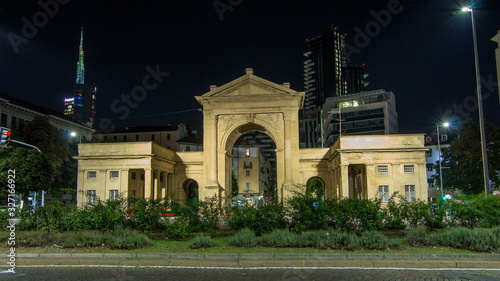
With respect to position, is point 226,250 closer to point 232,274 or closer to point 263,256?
point 263,256

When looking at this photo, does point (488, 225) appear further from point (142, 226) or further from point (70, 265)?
point (70, 265)

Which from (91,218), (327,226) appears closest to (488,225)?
(327,226)

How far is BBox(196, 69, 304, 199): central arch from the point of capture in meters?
45.9

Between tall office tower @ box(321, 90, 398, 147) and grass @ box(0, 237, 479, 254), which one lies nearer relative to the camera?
grass @ box(0, 237, 479, 254)

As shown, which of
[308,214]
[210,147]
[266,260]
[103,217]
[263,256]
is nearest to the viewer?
[266,260]

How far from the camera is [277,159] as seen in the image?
46156 millimetres

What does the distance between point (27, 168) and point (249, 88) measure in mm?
24128

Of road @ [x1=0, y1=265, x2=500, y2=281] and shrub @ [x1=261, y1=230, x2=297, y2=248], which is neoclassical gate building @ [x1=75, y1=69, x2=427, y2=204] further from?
road @ [x1=0, y1=265, x2=500, y2=281]

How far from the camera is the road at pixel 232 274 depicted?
1023cm

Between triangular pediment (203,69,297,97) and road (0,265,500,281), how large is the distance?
35.8 metres

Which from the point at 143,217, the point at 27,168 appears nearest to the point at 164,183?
the point at 27,168

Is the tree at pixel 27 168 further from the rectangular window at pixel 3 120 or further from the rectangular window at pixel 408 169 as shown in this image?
the rectangular window at pixel 3 120

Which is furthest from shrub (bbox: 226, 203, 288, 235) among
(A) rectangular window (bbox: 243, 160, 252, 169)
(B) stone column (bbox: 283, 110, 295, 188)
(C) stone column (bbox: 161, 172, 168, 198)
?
(A) rectangular window (bbox: 243, 160, 252, 169)

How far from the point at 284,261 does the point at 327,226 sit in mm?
4252
